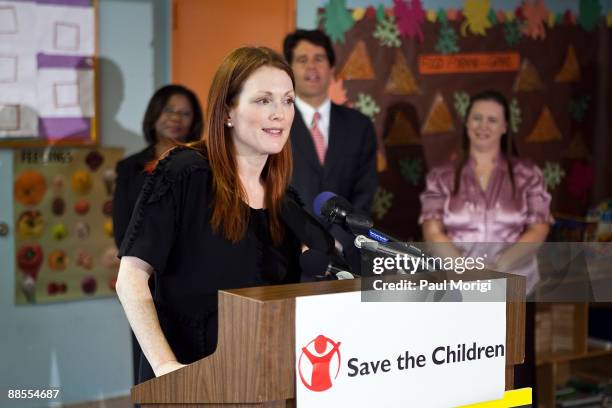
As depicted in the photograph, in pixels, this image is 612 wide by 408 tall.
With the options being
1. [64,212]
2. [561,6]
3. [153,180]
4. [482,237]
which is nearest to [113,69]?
[64,212]

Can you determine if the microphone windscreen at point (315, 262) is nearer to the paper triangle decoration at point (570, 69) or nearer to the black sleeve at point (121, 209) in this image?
the black sleeve at point (121, 209)

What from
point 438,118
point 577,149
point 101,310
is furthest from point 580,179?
point 101,310

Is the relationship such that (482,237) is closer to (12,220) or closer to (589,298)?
(589,298)

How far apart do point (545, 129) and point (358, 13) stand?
1596 millimetres

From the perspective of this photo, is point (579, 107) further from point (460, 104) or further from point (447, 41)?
point (447, 41)

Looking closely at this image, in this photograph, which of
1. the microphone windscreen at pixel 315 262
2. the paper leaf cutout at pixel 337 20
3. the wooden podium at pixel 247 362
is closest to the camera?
the wooden podium at pixel 247 362

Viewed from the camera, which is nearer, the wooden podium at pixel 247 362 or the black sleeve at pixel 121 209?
the wooden podium at pixel 247 362

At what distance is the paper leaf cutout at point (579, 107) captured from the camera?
237 inches

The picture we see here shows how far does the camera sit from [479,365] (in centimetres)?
198

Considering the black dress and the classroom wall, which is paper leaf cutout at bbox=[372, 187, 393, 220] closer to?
the classroom wall

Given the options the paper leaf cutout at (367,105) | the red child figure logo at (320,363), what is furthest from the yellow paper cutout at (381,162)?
the red child figure logo at (320,363)

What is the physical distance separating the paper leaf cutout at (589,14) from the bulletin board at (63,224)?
3.18 meters

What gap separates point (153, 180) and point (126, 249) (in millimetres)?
189

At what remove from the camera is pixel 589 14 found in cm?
600
